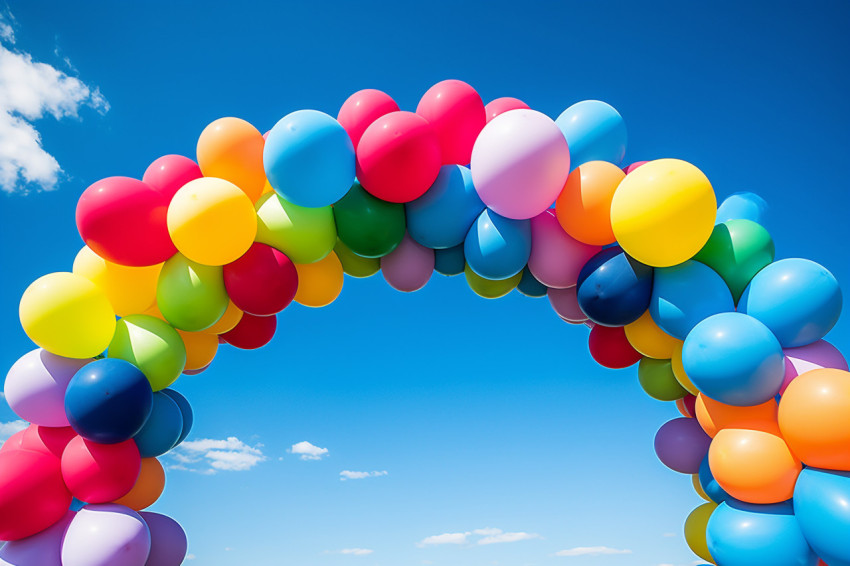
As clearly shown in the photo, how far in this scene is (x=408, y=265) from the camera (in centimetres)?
443

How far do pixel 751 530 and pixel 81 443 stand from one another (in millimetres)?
3800

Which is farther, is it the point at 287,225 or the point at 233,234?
the point at 287,225

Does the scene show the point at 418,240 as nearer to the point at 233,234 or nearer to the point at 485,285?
the point at 485,285

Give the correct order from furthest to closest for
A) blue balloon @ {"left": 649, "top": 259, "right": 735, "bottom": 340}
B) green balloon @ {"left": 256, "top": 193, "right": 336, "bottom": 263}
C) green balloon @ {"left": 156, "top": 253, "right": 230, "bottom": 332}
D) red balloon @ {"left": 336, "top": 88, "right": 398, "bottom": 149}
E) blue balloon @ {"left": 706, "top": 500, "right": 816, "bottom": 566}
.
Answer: red balloon @ {"left": 336, "top": 88, "right": 398, "bottom": 149}
green balloon @ {"left": 256, "top": 193, "right": 336, "bottom": 263}
green balloon @ {"left": 156, "top": 253, "right": 230, "bottom": 332}
blue balloon @ {"left": 649, "top": 259, "right": 735, "bottom": 340}
blue balloon @ {"left": 706, "top": 500, "right": 816, "bottom": 566}

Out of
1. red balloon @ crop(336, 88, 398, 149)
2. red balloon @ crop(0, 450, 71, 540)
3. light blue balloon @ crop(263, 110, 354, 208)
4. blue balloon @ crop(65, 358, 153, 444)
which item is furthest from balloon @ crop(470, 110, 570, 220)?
red balloon @ crop(0, 450, 71, 540)

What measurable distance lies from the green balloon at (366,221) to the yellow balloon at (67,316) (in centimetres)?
156

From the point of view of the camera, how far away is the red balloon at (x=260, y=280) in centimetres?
A: 382

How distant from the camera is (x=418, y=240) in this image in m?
4.28

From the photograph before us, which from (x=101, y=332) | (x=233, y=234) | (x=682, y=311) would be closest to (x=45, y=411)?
(x=101, y=332)

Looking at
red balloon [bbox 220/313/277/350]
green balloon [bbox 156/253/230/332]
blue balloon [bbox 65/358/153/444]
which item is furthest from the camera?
red balloon [bbox 220/313/277/350]

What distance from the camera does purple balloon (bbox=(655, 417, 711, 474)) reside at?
4.23 m

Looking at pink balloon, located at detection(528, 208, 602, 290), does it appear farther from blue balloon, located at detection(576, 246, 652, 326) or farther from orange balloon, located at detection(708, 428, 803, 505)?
orange balloon, located at detection(708, 428, 803, 505)

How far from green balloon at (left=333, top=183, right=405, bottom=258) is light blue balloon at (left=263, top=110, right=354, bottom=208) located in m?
0.20

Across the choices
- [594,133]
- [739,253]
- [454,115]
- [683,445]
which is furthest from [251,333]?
[739,253]
